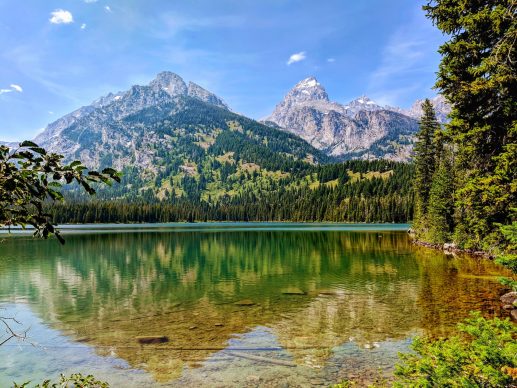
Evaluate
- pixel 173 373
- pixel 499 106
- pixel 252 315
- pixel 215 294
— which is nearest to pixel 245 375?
pixel 173 373

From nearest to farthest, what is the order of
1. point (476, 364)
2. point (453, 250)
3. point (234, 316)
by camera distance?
point (476, 364) < point (234, 316) < point (453, 250)

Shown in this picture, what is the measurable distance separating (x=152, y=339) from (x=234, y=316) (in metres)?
6.57

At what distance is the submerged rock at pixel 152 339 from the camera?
67.4 feet

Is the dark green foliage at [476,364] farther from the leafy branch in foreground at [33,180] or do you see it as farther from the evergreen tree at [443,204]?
the evergreen tree at [443,204]

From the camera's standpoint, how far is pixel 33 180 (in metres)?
4.27

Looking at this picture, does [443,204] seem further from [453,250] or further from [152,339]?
[152,339]

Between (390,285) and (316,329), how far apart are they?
16039 millimetres

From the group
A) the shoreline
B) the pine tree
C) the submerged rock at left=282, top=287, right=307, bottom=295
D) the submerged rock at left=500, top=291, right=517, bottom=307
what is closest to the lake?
the submerged rock at left=282, top=287, right=307, bottom=295

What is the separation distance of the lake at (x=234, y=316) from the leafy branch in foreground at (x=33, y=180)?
5.57 feet

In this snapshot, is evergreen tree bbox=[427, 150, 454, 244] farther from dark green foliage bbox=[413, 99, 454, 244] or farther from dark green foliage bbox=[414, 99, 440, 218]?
dark green foliage bbox=[414, 99, 440, 218]

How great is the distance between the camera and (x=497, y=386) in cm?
724

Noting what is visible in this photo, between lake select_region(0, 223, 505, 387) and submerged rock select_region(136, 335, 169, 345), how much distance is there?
34cm

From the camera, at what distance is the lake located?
667 inches

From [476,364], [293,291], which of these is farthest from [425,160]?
[476,364]
